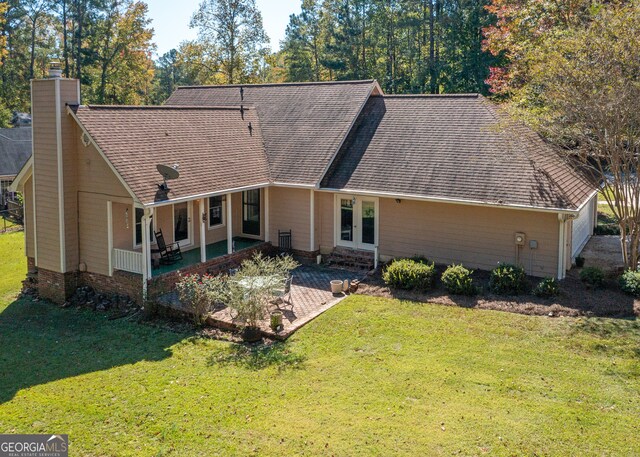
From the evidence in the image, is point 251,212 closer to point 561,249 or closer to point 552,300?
point 561,249

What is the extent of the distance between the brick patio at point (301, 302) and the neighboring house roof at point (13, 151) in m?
22.9

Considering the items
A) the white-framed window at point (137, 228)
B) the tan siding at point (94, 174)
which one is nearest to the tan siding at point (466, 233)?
the white-framed window at point (137, 228)

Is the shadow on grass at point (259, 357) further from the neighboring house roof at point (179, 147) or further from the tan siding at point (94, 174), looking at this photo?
the tan siding at point (94, 174)

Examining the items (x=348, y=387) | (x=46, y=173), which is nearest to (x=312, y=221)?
(x=46, y=173)

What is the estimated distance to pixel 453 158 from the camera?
60.3ft

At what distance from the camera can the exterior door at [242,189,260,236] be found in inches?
808

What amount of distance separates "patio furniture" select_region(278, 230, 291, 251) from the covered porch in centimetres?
57

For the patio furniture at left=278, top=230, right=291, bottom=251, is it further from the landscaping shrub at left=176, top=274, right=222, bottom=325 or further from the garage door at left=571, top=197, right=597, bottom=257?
the garage door at left=571, top=197, right=597, bottom=257

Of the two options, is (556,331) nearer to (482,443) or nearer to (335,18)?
(482,443)

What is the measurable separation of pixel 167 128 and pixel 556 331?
13155mm

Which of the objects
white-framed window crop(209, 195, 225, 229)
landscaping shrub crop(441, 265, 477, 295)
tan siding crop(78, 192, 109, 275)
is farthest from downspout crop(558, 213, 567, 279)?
tan siding crop(78, 192, 109, 275)

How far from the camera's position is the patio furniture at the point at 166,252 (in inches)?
668

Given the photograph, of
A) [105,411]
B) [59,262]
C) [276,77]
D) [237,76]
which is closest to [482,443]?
[105,411]

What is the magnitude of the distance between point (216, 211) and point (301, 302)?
5.86 metres
